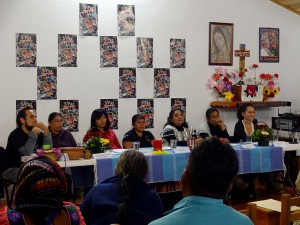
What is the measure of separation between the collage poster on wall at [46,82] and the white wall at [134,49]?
0.20 feet

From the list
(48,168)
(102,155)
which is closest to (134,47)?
(102,155)

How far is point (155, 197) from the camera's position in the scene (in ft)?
7.45

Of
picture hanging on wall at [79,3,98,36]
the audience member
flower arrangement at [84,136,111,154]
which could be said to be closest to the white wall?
picture hanging on wall at [79,3,98,36]

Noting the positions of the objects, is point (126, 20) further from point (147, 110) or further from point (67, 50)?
point (147, 110)

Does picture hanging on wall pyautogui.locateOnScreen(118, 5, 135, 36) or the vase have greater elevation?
picture hanging on wall pyautogui.locateOnScreen(118, 5, 135, 36)

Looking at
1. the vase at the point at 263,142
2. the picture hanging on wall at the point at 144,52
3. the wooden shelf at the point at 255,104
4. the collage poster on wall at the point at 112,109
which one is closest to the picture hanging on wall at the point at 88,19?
the picture hanging on wall at the point at 144,52

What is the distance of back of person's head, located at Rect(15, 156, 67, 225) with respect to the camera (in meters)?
1.42

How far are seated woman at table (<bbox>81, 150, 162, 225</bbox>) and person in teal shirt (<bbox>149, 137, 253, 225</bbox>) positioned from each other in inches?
34.7

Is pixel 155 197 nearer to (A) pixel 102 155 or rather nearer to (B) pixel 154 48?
(A) pixel 102 155

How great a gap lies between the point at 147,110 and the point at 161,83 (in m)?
0.43

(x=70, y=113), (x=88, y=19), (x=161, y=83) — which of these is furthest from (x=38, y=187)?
(x=161, y=83)

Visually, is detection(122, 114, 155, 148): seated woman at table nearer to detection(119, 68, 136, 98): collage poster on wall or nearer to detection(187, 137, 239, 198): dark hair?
detection(119, 68, 136, 98): collage poster on wall

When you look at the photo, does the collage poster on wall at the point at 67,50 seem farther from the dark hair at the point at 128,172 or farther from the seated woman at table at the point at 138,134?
the dark hair at the point at 128,172

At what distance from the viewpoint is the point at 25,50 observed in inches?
209
